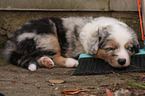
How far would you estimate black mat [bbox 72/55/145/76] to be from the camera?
110 inches

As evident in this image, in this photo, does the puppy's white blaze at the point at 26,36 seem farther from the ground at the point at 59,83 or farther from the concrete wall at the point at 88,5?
the concrete wall at the point at 88,5

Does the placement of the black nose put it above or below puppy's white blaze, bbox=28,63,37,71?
above

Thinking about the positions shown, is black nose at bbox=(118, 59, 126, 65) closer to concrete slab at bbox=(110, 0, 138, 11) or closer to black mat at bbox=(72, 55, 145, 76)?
black mat at bbox=(72, 55, 145, 76)

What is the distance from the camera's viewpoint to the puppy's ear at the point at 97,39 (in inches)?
119

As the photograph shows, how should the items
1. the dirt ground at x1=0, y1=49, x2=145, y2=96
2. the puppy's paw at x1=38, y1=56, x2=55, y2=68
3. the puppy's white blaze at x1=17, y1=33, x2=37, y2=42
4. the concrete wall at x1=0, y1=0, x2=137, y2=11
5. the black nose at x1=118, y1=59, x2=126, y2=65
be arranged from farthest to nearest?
the concrete wall at x1=0, y1=0, x2=137, y2=11
the puppy's white blaze at x1=17, y1=33, x2=37, y2=42
the puppy's paw at x1=38, y1=56, x2=55, y2=68
the black nose at x1=118, y1=59, x2=126, y2=65
the dirt ground at x1=0, y1=49, x2=145, y2=96

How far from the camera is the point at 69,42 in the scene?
3621 mm

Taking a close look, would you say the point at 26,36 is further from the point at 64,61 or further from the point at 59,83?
the point at 59,83

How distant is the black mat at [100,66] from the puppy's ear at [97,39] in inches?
6.1

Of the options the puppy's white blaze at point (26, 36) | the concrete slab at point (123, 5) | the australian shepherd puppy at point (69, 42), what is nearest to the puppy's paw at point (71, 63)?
the australian shepherd puppy at point (69, 42)

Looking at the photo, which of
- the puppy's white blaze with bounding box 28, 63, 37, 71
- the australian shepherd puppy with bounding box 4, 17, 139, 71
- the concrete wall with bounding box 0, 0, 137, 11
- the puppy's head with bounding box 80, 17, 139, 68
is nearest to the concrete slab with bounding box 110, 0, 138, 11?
the concrete wall with bounding box 0, 0, 137, 11

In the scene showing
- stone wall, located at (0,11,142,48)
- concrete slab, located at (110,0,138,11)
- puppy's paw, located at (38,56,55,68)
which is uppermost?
concrete slab, located at (110,0,138,11)

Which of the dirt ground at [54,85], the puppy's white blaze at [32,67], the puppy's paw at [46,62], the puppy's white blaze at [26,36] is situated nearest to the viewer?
the dirt ground at [54,85]

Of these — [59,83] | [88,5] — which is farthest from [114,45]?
[88,5]

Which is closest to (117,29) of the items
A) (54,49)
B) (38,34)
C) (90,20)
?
(90,20)
